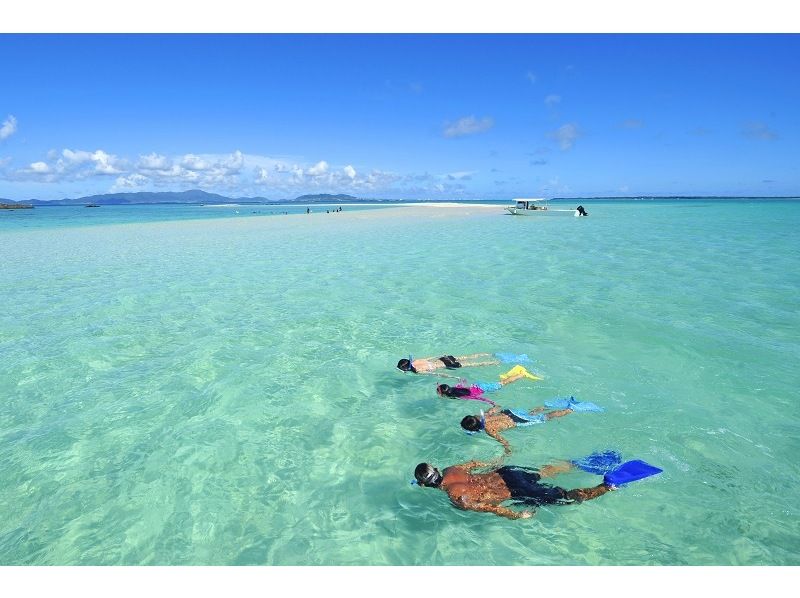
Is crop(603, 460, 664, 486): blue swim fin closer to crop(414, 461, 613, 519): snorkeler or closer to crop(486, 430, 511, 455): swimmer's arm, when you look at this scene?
crop(414, 461, 613, 519): snorkeler

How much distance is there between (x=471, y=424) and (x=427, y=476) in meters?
1.58

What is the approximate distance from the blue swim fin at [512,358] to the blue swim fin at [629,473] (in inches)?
A: 158

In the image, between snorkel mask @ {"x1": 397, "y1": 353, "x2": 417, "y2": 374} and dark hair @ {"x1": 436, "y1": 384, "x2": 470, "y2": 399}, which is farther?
snorkel mask @ {"x1": 397, "y1": 353, "x2": 417, "y2": 374}

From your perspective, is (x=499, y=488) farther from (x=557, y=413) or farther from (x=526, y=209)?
(x=526, y=209)

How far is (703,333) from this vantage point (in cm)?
1161

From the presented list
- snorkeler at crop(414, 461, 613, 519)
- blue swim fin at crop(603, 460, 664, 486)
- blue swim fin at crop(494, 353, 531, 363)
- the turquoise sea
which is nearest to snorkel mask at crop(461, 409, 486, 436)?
the turquoise sea

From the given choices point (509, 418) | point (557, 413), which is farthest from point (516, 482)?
point (557, 413)

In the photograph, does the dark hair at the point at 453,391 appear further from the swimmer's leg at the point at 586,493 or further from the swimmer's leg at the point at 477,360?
the swimmer's leg at the point at 586,493

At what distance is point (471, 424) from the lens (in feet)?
24.0

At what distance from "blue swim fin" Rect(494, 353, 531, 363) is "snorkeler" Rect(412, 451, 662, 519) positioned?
3819 millimetres

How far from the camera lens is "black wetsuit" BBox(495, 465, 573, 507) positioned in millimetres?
5762

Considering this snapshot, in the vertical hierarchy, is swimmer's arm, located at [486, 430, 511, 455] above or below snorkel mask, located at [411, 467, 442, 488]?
below
